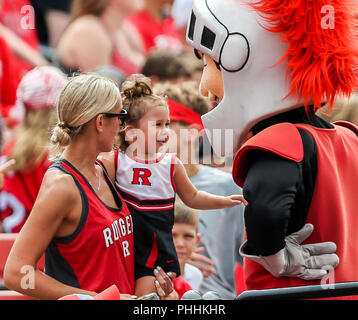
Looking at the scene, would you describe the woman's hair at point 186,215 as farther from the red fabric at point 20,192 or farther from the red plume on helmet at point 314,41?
the red fabric at point 20,192

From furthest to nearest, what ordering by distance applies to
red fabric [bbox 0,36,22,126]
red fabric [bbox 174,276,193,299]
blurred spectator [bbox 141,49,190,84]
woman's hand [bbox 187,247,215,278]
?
red fabric [bbox 0,36,22,126], blurred spectator [bbox 141,49,190,84], woman's hand [bbox 187,247,215,278], red fabric [bbox 174,276,193,299]

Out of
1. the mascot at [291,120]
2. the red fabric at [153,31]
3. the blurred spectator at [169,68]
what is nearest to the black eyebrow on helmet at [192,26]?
the mascot at [291,120]

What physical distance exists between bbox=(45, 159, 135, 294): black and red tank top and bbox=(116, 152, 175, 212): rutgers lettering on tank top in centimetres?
9

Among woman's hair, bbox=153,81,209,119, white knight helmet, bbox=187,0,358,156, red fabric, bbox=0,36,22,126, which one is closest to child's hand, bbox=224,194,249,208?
white knight helmet, bbox=187,0,358,156

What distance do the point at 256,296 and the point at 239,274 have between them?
77 centimetres

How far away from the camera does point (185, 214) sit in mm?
2408

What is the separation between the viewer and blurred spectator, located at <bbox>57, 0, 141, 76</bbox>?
14.5 ft

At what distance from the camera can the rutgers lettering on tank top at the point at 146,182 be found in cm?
193

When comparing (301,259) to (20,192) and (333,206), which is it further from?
(20,192)

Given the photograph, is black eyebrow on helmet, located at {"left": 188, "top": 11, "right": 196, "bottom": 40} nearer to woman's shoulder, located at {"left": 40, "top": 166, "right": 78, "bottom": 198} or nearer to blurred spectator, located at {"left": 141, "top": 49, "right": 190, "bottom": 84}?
woman's shoulder, located at {"left": 40, "top": 166, "right": 78, "bottom": 198}

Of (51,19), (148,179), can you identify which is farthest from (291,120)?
(51,19)

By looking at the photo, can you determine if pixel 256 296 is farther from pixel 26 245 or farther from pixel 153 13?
pixel 153 13

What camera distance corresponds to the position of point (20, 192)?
3.03 m

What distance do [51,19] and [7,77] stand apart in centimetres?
127
